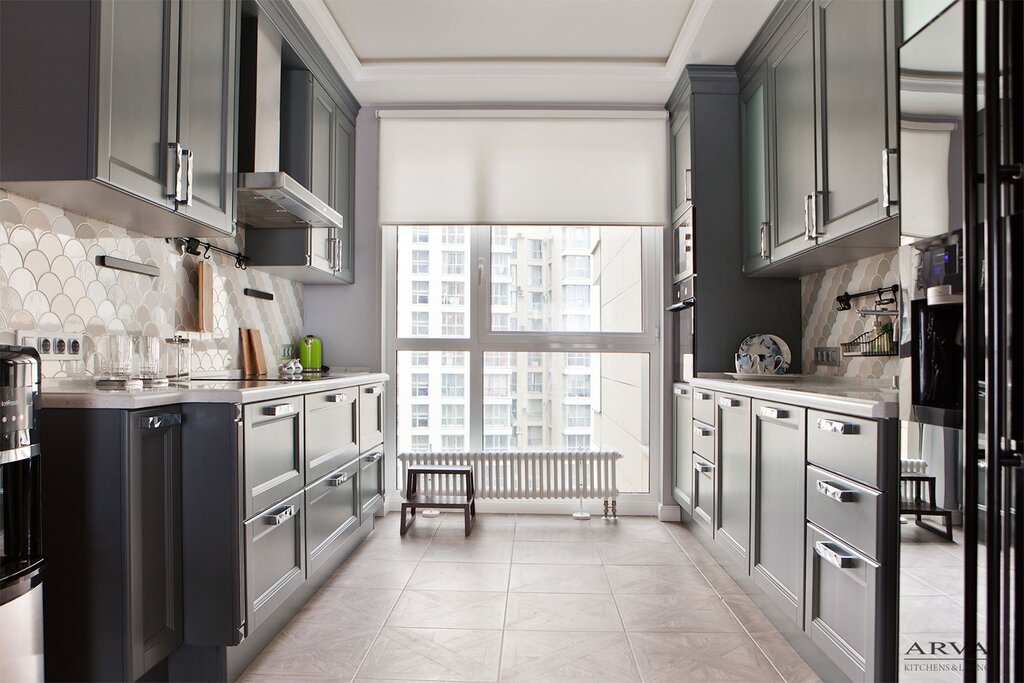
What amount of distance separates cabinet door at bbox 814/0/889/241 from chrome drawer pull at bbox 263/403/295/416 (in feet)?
6.99

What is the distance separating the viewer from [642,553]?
10.2 feet

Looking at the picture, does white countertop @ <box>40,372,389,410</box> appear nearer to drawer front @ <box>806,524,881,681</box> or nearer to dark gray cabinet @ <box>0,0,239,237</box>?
dark gray cabinet @ <box>0,0,239,237</box>

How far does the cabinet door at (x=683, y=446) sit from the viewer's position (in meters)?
3.29

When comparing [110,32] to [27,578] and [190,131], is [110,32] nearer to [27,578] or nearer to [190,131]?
[190,131]

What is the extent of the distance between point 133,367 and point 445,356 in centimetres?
214

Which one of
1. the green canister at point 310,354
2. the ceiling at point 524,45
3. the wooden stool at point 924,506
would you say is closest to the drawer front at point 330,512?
the green canister at point 310,354

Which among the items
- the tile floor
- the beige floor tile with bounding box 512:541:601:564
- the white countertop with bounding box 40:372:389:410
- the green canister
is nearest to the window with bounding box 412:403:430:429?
the green canister

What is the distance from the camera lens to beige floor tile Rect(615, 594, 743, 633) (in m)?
2.25

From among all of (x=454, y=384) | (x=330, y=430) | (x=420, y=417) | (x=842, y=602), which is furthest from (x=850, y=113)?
(x=420, y=417)

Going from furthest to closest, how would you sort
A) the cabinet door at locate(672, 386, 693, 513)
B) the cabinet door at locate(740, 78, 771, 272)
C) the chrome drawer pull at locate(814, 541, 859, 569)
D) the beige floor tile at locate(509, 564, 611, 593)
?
1. the cabinet door at locate(672, 386, 693, 513)
2. the cabinet door at locate(740, 78, 771, 272)
3. the beige floor tile at locate(509, 564, 611, 593)
4. the chrome drawer pull at locate(814, 541, 859, 569)

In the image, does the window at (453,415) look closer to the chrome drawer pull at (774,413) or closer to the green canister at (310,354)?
the green canister at (310,354)

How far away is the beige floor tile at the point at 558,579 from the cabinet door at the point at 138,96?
205 cm

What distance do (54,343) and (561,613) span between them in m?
1.99

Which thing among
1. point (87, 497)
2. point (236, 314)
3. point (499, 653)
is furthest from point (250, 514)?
point (236, 314)
